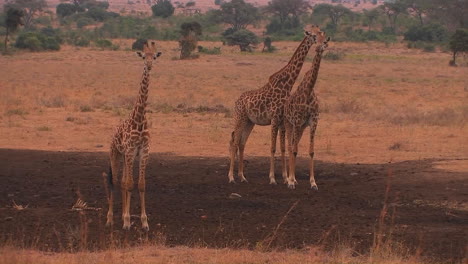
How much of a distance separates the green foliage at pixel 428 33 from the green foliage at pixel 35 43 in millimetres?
28676

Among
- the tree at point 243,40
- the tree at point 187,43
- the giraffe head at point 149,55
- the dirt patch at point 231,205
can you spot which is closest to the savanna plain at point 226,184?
the dirt patch at point 231,205

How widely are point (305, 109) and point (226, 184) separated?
1.81m

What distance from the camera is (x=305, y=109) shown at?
1269 cm

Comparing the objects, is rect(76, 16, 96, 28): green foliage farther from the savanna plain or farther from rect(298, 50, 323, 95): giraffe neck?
rect(298, 50, 323, 95): giraffe neck

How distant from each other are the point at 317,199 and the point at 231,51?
4352 cm

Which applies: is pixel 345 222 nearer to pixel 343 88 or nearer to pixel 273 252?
pixel 273 252

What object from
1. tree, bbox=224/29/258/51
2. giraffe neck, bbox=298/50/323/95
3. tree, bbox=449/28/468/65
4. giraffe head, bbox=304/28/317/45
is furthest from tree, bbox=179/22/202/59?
giraffe neck, bbox=298/50/323/95

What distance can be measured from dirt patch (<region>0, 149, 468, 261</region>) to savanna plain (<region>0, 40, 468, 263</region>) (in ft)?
0.09

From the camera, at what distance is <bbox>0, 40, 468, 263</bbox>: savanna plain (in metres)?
8.66

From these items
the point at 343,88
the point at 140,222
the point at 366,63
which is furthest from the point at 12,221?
the point at 366,63

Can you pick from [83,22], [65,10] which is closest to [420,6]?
[83,22]

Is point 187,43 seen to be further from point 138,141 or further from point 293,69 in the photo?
point 138,141

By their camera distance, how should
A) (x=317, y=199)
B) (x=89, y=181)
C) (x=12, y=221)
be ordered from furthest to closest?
(x=89, y=181) < (x=317, y=199) < (x=12, y=221)

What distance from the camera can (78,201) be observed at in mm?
10812
